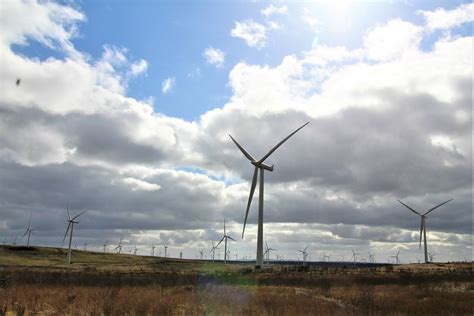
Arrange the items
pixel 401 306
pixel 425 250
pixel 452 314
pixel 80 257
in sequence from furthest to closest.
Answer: pixel 80 257 → pixel 425 250 → pixel 401 306 → pixel 452 314

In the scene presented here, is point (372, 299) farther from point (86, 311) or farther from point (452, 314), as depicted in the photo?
point (86, 311)

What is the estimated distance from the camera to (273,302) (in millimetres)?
27062

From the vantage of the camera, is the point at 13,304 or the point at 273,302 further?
the point at 273,302

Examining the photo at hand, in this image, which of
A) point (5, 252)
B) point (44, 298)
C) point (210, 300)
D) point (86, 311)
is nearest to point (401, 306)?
point (210, 300)

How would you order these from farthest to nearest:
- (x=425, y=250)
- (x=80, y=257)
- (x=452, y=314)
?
(x=80, y=257) < (x=425, y=250) < (x=452, y=314)

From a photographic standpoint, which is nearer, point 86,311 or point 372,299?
point 86,311

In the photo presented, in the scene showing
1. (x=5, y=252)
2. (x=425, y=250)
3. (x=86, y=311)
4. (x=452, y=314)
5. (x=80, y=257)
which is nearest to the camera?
(x=86, y=311)

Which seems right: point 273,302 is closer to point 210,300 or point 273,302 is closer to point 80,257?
point 210,300

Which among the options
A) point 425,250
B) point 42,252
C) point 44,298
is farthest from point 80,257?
point 44,298

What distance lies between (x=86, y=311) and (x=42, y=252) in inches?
6733

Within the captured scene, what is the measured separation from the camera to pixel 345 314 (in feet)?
71.0

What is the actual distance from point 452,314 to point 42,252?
6916 inches

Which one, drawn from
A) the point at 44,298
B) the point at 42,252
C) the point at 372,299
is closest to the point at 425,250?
the point at 372,299

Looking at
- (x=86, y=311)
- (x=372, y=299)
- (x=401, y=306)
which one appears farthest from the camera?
(x=372, y=299)
